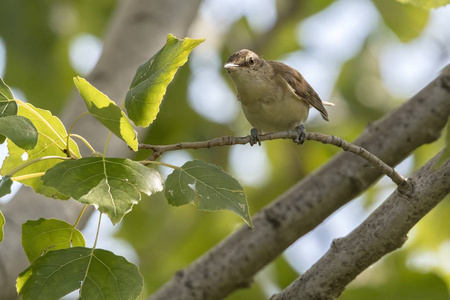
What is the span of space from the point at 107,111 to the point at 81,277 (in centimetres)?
58

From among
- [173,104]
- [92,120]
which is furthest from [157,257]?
[92,120]

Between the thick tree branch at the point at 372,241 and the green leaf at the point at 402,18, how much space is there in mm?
3353

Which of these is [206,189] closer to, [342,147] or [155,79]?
[155,79]

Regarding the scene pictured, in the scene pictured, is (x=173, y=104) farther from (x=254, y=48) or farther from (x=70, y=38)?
(x=70, y=38)

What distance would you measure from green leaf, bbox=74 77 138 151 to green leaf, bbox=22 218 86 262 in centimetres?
47

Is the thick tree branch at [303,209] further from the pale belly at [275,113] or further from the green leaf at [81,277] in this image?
the green leaf at [81,277]

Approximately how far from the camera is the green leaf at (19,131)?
7.48ft

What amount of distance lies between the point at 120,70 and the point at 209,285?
145 cm

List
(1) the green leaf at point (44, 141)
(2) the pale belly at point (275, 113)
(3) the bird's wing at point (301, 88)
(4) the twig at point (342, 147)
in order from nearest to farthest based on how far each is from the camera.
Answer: (1) the green leaf at point (44, 141), (4) the twig at point (342, 147), (2) the pale belly at point (275, 113), (3) the bird's wing at point (301, 88)

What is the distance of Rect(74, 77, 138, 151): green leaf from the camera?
2.45m

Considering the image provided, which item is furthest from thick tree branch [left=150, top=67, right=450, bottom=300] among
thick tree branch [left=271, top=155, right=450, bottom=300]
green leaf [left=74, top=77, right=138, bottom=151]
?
green leaf [left=74, top=77, right=138, bottom=151]

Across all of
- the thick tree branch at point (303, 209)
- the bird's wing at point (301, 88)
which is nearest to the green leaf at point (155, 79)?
the thick tree branch at point (303, 209)

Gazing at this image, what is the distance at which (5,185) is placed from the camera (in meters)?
2.25

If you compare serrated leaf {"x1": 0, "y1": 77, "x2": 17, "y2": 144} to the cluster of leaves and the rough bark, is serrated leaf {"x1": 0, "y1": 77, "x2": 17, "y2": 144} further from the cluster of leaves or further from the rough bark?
the rough bark
